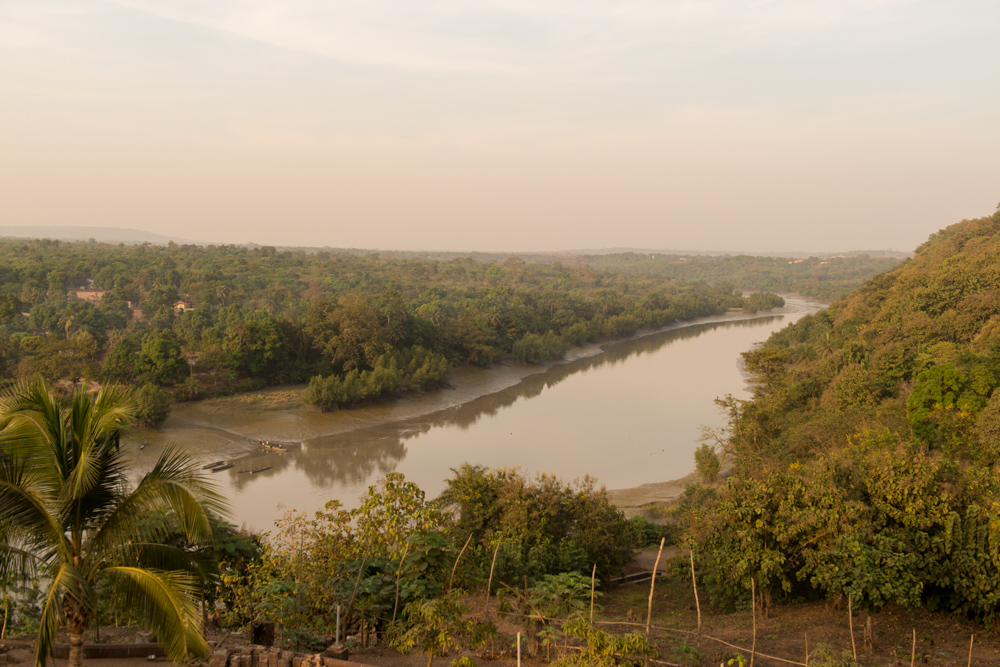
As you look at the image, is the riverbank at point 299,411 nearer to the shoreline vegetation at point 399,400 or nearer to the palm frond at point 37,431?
the shoreline vegetation at point 399,400

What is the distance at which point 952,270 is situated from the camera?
30.0 metres

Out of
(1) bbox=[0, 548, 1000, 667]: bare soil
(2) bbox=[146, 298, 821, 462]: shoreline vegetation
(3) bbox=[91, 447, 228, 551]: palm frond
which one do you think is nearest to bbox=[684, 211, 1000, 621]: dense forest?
(1) bbox=[0, 548, 1000, 667]: bare soil

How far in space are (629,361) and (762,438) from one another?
27631 millimetres

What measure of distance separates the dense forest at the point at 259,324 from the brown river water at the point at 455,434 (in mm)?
1498

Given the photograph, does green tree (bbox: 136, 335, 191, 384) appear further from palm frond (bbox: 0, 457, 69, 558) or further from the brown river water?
palm frond (bbox: 0, 457, 69, 558)

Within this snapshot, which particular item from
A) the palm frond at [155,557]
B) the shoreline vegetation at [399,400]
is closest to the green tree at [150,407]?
the shoreline vegetation at [399,400]

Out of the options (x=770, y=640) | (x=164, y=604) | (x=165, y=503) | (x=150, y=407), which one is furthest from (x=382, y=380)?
(x=164, y=604)

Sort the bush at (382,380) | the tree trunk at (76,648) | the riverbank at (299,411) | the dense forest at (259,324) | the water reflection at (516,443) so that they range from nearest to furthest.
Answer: the tree trunk at (76,648) < the water reflection at (516,443) < the riverbank at (299,411) < the dense forest at (259,324) < the bush at (382,380)

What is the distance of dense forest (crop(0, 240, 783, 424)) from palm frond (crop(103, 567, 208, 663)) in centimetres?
2109

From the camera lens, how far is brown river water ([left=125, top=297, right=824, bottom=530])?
20266 millimetres

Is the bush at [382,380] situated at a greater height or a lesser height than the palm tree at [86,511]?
lesser

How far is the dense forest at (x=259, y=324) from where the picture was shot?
27172mm

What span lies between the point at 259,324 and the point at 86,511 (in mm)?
28178

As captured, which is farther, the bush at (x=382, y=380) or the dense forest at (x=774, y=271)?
the dense forest at (x=774, y=271)
